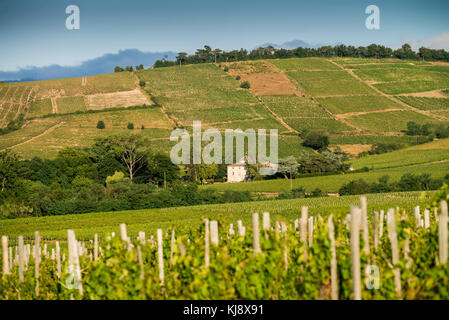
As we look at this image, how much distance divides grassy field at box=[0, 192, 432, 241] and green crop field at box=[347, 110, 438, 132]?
4707 cm

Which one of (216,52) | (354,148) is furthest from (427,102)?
(216,52)

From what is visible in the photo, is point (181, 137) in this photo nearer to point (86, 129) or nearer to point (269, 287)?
point (86, 129)

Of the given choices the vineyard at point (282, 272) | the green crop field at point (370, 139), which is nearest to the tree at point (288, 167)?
the green crop field at point (370, 139)

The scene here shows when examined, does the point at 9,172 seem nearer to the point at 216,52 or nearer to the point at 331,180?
the point at 331,180

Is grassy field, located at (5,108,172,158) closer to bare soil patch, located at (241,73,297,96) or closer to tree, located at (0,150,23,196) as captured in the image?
tree, located at (0,150,23,196)

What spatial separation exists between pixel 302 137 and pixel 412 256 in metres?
81.3

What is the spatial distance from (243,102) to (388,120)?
26897mm

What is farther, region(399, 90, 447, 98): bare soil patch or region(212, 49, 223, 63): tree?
region(212, 49, 223, 63): tree

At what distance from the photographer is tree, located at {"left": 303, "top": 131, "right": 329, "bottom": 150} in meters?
84.6

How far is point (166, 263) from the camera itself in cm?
1095

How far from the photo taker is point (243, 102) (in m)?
105

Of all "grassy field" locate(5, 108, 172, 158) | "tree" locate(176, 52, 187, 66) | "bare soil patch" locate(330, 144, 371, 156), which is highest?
"tree" locate(176, 52, 187, 66)

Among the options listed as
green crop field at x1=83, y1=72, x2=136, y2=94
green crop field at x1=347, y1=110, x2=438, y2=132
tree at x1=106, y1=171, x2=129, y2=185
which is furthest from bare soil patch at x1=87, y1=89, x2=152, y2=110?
green crop field at x1=347, y1=110, x2=438, y2=132

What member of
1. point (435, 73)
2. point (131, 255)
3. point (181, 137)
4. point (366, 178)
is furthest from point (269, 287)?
point (435, 73)
